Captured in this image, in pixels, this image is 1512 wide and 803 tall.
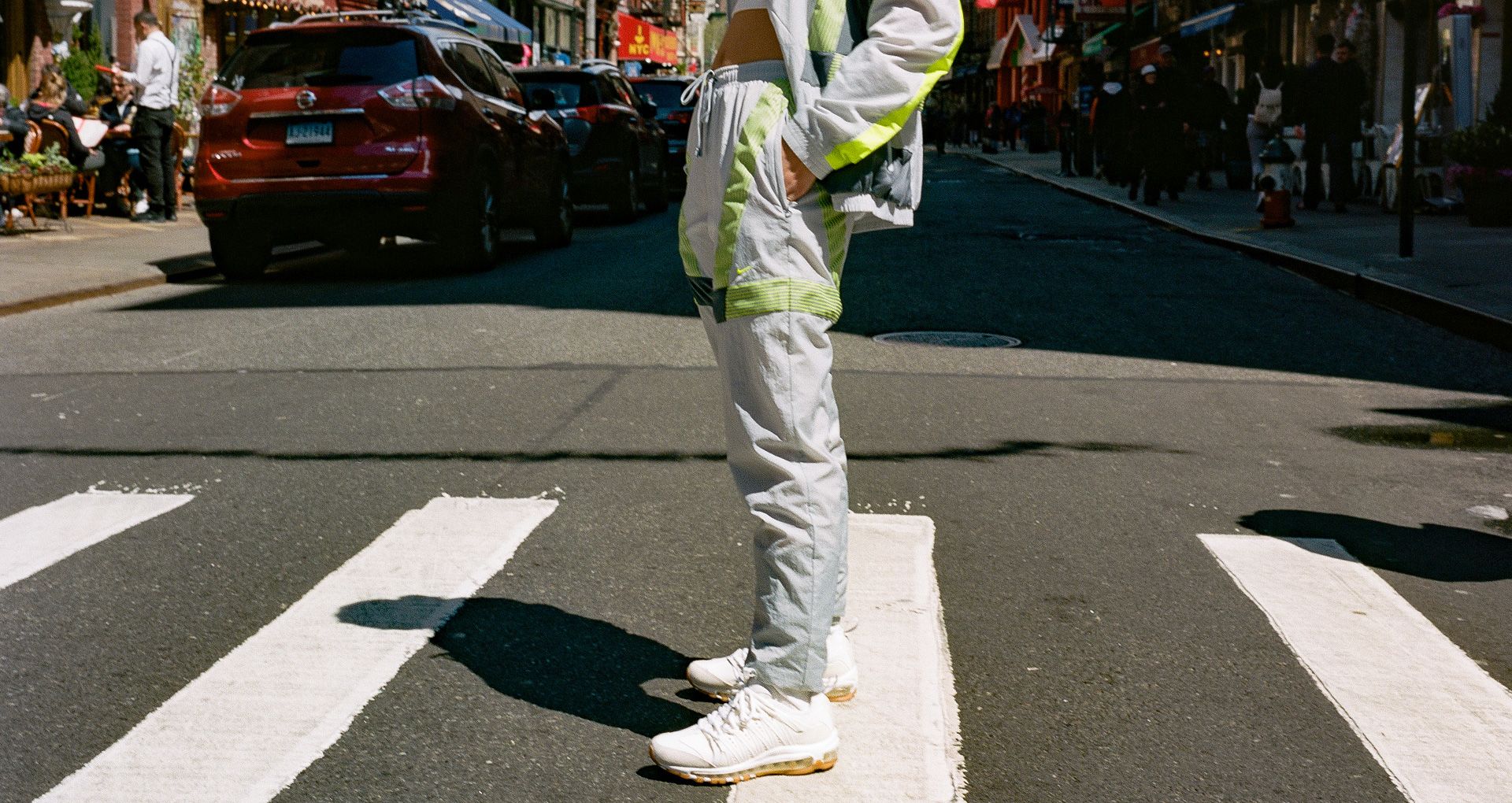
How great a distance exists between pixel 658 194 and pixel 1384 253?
10.6 meters

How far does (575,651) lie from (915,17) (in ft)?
5.69

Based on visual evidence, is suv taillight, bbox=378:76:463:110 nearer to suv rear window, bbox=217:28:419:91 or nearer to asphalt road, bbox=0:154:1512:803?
suv rear window, bbox=217:28:419:91

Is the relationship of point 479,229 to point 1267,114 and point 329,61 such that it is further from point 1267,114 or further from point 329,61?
point 1267,114

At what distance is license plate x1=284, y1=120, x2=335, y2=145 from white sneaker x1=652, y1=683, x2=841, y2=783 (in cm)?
1045

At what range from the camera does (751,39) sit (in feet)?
10.6

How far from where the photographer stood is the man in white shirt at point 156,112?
17547 mm

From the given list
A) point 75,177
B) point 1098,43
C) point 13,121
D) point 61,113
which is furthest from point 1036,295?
point 1098,43

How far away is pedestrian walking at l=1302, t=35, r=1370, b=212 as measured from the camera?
19.8 meters

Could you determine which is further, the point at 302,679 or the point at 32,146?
the point at 32,146

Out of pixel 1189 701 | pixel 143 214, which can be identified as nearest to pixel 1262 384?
pixel 1189 701

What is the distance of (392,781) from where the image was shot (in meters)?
3.27

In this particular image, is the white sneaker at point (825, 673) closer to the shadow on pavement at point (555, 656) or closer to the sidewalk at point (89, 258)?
the shadow on pavement at point (555, 656)

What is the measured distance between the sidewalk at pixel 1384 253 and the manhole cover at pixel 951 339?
2841 millimetres

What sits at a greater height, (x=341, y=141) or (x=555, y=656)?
(x=341, y=141)
